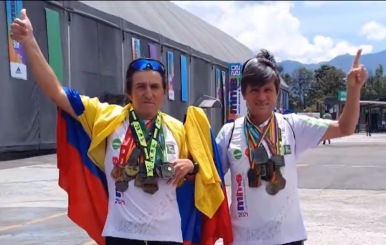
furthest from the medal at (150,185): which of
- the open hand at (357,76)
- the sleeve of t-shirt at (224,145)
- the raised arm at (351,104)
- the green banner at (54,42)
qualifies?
the green banner at (54,42)

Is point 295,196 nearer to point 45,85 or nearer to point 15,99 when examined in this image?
point 45,85

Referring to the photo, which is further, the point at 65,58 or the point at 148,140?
the point at 65,58

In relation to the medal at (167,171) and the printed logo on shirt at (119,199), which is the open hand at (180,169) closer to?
the medal at (167,171)

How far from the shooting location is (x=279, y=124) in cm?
314

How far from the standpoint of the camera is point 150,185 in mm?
2957

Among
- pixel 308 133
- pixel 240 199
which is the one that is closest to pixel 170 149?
pixel 240 199

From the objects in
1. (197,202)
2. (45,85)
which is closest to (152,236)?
(197,202)

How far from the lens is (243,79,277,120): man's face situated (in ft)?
10.1

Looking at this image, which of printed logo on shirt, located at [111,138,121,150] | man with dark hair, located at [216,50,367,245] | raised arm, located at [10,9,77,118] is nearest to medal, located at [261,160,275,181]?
man with dark hair, located at [216,50,367,245]

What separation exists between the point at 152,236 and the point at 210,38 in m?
44.2

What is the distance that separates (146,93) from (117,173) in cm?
47

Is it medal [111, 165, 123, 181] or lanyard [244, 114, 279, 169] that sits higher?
lanyard [244, 114, 279, 169]

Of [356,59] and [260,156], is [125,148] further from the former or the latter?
[356,59]

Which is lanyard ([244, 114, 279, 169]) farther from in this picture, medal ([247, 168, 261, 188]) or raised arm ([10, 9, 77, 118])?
raised arm ([10, 9, 77, 118])
